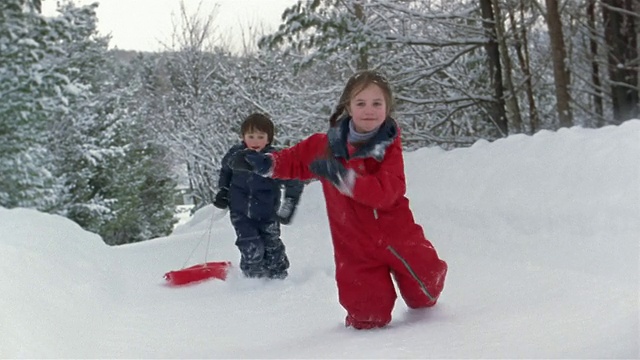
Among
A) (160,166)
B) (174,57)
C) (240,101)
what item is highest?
(174,57)

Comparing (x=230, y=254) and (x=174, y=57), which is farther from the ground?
(x=174, y=57)

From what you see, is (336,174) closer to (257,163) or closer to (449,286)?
(257,163)

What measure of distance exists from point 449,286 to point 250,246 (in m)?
1.79

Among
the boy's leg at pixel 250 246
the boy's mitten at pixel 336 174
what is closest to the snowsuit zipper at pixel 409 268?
the boy's mitten at pixel 336 174

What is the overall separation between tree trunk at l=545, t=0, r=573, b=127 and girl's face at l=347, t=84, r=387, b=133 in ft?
22.5

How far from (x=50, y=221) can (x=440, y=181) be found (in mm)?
3810

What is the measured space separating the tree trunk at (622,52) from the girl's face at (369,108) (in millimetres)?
8069

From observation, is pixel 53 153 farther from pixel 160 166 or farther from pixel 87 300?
pixel 87 300

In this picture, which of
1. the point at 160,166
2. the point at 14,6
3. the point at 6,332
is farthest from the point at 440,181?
the point at 160,166

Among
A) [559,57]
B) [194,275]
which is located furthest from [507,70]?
[194,275]

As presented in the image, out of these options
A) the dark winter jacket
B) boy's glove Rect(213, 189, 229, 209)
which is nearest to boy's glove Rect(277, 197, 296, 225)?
the dark winter jacket

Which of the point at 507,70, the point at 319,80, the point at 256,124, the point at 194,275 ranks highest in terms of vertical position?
the point at 319,80

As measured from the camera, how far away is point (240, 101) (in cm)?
2089

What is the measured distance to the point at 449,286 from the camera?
3789 millimetres
